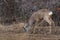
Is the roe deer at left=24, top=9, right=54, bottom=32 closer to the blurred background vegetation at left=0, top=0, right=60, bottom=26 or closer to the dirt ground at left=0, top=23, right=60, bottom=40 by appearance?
the dirt ground at left=0, top=23, right=60, bottom=40

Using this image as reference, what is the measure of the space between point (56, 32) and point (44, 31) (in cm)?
58

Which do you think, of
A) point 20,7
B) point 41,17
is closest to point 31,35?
point 41,17

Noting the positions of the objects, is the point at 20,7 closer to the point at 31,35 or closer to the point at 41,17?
the point at 41,17

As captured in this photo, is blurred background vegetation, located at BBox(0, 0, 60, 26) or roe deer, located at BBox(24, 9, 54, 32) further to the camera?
blurred background vegetation, located at BBox(0, 0, 60, 26)

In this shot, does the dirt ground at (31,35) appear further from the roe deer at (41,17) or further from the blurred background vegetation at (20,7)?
the blurred background vegetation at (20,7)

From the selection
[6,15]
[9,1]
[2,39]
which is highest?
[9,1]

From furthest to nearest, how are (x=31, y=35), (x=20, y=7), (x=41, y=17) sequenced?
(x=20, y=7), (x=41, y=17), (x=31, y=35)

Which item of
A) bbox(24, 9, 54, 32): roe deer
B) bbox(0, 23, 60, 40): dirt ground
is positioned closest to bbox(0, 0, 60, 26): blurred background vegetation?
bbox(24, 9, 54, 32): roe deer

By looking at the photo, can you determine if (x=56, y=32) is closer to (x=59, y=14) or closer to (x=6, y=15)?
(x=59, y=14)

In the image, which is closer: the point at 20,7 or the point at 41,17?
the point at 41,17

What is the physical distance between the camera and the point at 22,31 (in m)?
10.3

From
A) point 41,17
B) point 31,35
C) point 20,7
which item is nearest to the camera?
point 31,35

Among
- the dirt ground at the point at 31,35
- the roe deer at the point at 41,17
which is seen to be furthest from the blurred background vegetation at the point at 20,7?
the dirt ground at the point at 31,35

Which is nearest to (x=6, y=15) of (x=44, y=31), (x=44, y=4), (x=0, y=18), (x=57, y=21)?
(x=0, y=18)
